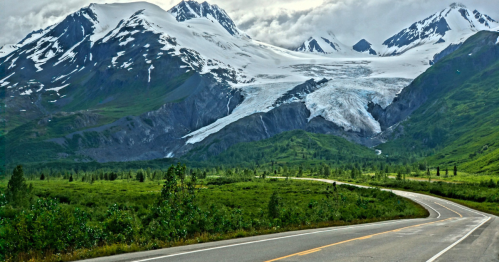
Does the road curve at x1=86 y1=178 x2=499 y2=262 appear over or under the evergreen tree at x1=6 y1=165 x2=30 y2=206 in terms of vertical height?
under

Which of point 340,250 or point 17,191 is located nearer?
point 340,250

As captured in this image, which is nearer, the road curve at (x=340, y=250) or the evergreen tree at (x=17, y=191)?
the road curve at (x=340, y=250)

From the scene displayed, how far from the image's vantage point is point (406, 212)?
5597cm

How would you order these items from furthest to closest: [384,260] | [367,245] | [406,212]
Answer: [406,212]
[367,245]
[384,260]

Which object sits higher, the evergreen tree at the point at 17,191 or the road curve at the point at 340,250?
the evergreen tree at the point at 17,191

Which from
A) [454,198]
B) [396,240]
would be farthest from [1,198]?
[454,198]

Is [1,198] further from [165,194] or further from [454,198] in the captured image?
[454,198]

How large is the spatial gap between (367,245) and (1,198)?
68.1 ft

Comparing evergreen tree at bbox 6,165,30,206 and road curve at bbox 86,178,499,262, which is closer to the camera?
road curve at bbox 86,178,499,262

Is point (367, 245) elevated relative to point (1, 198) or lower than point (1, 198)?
lower

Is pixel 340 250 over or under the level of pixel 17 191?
under

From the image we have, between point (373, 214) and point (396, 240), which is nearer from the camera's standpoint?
point (396, 240)

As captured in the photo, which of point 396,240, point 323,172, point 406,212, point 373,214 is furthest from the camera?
point 323,172

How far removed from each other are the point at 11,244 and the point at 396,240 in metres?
20.1
